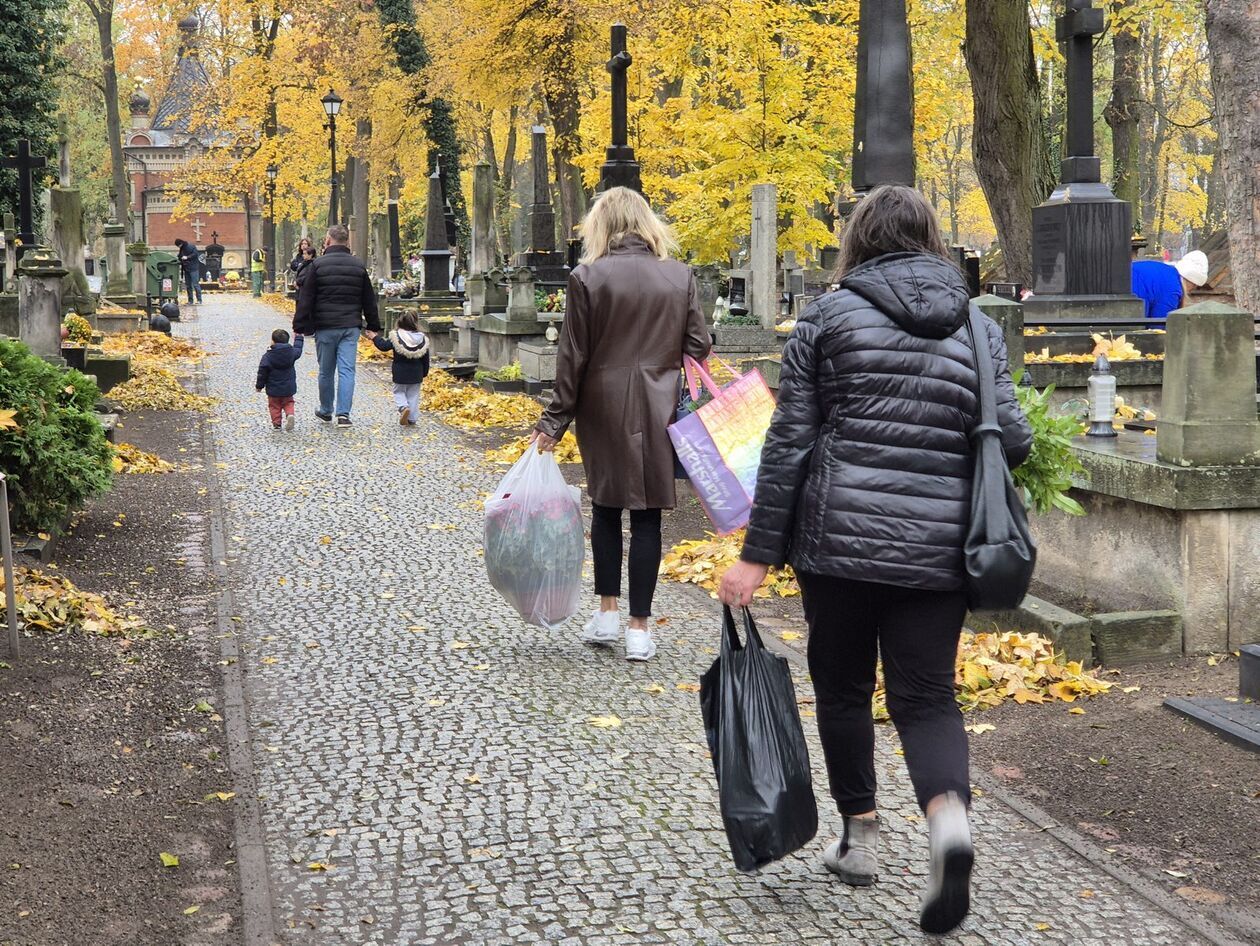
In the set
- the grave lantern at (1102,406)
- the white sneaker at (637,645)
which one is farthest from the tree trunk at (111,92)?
the white sneaker at (637,645)

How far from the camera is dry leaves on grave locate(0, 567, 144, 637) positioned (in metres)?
6.70

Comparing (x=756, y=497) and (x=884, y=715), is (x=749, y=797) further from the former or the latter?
(x=884, y=715)

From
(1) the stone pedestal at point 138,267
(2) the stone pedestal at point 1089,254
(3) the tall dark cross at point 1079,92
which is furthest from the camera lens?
(1) the stone pedestal at point 138,267

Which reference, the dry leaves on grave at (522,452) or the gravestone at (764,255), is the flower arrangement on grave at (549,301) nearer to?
the gravestone at (764,255)

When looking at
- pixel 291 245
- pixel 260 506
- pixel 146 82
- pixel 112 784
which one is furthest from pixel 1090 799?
pixel 146 82

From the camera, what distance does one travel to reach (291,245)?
67562 millimetres

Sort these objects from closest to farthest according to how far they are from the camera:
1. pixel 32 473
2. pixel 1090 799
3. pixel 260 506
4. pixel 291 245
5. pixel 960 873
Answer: pixel 960 873
pixel 1090 799
pixel 32 473
pixel 260 506
pixel 291 245

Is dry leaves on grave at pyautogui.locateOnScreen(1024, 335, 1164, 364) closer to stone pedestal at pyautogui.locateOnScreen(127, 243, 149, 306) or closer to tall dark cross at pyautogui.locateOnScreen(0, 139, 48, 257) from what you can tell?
tall dark cross at pyautogui.locateOnScreen(0, 139, 48, 257)

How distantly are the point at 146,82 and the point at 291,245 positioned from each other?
724 inches

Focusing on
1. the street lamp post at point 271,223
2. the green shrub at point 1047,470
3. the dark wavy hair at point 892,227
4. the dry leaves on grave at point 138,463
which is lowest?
the dry leaves on grave at point 138,463

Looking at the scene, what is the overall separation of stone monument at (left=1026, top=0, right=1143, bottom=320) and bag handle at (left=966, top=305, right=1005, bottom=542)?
9.41 metres

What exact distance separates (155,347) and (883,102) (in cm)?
1662

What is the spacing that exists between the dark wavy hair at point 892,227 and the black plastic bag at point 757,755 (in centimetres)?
102

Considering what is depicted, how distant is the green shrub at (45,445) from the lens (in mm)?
7703
